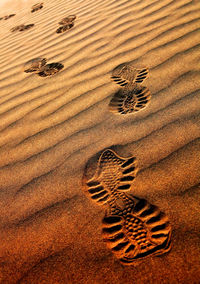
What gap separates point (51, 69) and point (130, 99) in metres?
1.10

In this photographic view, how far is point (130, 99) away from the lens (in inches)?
61.6

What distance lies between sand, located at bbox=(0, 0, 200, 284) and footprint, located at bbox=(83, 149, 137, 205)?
4 cm

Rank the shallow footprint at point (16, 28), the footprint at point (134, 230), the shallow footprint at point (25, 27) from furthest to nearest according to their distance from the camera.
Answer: the shallow footprint at point (16, 28), the shallow footprint at point (25, 27), the footprint at point (134, 230)

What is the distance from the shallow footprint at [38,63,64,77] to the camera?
2.13 meters

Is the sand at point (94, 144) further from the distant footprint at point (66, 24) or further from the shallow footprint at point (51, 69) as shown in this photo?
the distant footprint at point (66, 24)

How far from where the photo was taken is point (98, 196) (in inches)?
43.7

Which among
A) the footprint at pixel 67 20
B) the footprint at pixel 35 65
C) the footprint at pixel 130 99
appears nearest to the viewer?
the footprint at pixel 130 99

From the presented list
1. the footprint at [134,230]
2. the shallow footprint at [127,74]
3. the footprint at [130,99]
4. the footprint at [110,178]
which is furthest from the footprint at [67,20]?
the footprint at [134,230]

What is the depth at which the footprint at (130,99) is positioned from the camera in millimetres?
1500

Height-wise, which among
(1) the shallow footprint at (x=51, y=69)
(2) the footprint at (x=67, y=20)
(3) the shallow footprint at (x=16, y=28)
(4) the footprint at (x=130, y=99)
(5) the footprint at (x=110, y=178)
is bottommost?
(5) the footprint at (x=110, y=178)

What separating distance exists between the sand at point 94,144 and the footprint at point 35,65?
0.27 feet

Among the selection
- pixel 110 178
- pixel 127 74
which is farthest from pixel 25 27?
pixel 110 178

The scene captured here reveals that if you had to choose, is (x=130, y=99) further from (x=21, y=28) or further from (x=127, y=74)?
(x=21, y=28)

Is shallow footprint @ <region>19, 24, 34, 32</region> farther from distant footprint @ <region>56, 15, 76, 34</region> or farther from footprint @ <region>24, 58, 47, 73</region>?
footprint @ <region>24, 58, 47, 73</region>
